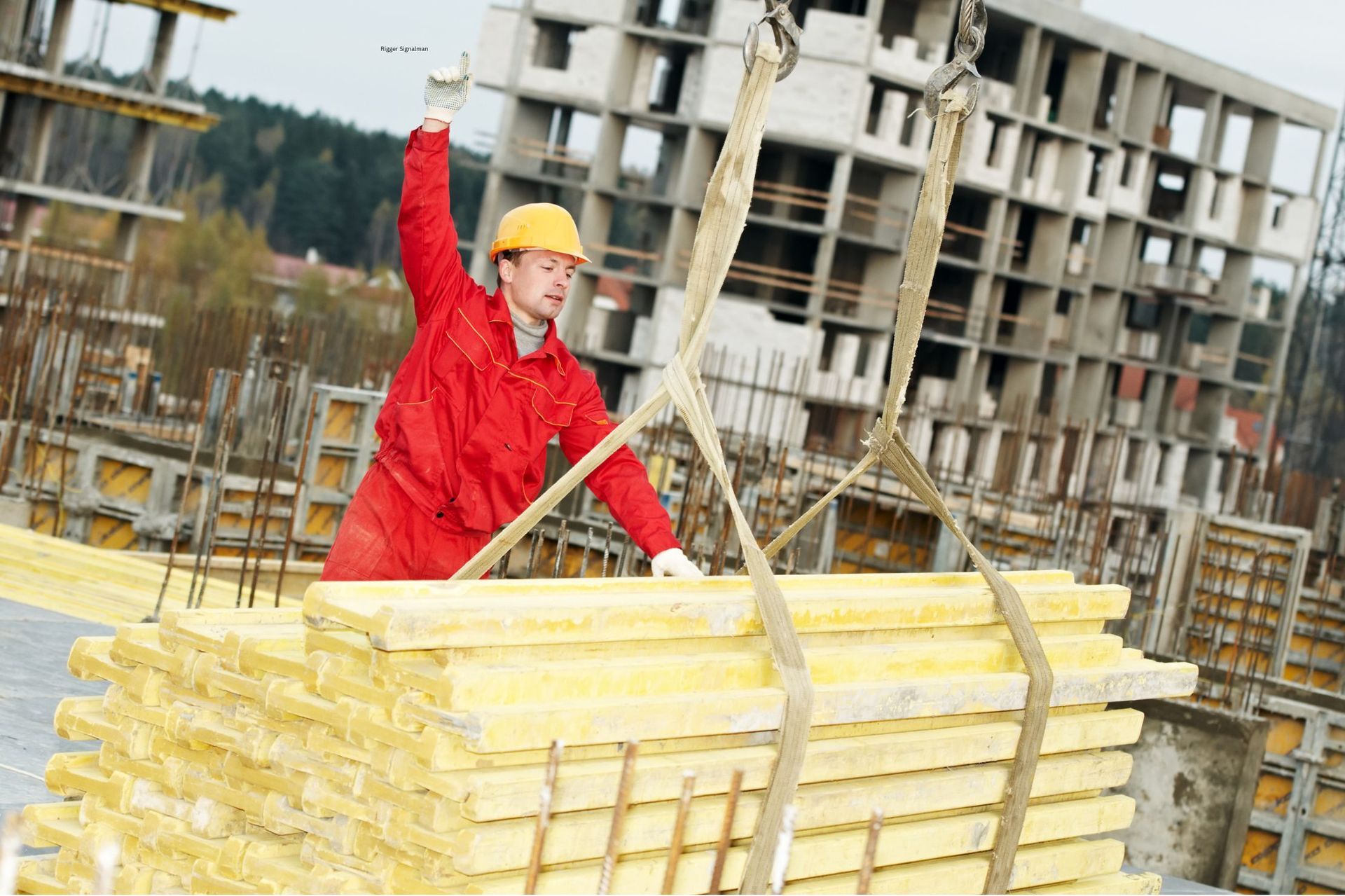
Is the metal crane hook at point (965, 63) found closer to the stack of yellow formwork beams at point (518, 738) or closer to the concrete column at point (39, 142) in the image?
the stack of yellow formwork beams at point (518, 738)

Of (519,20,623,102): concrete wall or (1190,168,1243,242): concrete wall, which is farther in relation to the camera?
(1190,168,1243,242): concrete wall

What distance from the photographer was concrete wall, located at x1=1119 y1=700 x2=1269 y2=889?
24.5 feet

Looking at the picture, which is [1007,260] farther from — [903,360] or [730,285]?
[903,360]

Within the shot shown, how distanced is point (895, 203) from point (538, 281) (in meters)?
29.5

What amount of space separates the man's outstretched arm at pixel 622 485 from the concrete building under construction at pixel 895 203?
23169mm

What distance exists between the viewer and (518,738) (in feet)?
8.81

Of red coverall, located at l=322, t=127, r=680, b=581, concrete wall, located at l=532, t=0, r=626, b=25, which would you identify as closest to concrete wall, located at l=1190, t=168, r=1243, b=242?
concrete wall, located at l=532, t=0, r=626, b=25

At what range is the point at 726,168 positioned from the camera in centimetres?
323

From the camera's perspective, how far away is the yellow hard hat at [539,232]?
13.4ft

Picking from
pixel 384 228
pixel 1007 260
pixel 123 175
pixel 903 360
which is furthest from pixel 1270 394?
pixel 384 228

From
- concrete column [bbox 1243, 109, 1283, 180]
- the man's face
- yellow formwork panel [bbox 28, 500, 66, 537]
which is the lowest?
yellow formwork panel [bbox 28, 500, 66, 537]

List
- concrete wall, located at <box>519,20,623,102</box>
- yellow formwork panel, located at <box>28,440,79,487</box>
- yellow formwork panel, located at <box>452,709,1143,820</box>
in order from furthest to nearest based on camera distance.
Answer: concrete wall, located at <box>519,20,623,102</box>, yellow formwork panel, located at <box>28,440,79,487</box>, yellow formwork panel, located at <box>452,709,1143,820</box>

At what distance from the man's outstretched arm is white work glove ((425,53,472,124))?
0.86m

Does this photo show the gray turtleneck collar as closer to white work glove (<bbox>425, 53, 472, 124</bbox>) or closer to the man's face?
the man's face
